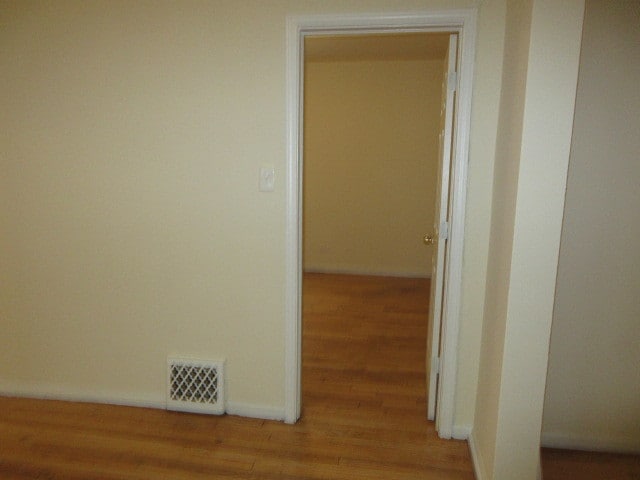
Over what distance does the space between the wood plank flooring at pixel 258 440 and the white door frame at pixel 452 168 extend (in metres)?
0.20

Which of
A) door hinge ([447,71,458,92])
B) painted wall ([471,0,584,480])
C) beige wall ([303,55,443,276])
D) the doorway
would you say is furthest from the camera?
beige wall ([303,55,443,276])

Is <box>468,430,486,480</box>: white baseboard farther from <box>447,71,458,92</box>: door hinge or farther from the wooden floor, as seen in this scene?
<box>447,71,458,92</box>: door hinge

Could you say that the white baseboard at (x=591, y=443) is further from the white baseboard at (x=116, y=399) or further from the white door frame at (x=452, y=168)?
the white baseboard at (x=116, y=399)

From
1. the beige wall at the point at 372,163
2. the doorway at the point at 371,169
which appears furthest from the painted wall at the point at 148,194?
the beige wall at the point at 372,163

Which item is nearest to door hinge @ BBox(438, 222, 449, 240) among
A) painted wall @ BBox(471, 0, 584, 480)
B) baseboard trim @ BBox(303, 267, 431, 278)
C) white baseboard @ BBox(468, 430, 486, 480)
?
painted wall @ BBox(471, 0, 584, 480)

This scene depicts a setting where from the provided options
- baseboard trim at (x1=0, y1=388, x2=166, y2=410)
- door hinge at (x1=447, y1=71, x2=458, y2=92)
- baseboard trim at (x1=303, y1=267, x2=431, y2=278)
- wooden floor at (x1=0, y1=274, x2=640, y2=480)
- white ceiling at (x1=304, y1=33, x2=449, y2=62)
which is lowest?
wooden floor at (x1=0, y1=274, x2=640, y2=480)

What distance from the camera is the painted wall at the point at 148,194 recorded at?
6.95ft

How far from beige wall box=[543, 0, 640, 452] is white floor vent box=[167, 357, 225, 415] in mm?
1599

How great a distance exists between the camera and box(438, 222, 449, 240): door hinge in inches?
83.7

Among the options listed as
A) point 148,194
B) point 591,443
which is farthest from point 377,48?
point 591,443

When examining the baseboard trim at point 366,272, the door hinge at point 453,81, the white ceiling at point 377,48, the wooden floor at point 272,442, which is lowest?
the wooden floor at point 272,442

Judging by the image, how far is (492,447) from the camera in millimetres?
1700

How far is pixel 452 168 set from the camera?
6.78 ft

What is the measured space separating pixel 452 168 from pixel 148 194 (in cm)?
147
